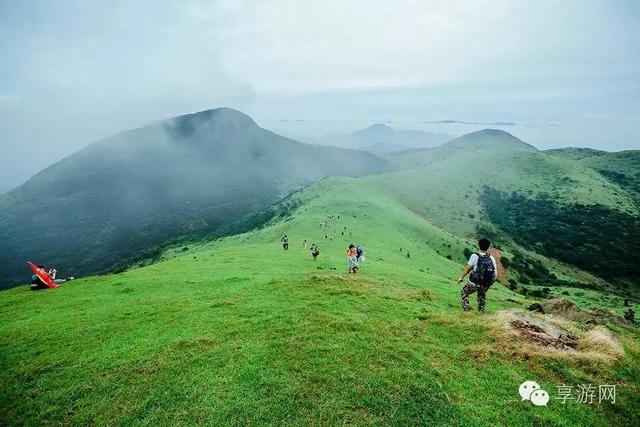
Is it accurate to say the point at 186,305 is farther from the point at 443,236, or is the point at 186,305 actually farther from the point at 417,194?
the point at 417,194

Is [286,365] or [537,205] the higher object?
[286,365]

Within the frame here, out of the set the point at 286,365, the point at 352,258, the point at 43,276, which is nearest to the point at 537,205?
the point at 352,258

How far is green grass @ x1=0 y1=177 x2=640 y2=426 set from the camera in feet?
37.2

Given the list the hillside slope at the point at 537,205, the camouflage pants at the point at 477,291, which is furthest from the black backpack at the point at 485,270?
the hillside slope at the point at 537,205

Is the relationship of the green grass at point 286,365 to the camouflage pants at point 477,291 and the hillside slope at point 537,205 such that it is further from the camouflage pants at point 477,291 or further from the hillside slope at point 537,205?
the hillside slope at point 537,205

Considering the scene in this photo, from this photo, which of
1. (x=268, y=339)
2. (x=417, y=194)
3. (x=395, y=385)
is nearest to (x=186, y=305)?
(x=268, y=339)

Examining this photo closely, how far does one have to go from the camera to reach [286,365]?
13320 mm

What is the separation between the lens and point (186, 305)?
21.0 meters

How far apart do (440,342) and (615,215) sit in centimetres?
16218

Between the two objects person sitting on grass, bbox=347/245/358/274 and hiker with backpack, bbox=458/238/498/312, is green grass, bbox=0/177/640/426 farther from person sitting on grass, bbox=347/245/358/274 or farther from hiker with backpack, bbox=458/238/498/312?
person sitting on grass, bbox=347/245/358/274

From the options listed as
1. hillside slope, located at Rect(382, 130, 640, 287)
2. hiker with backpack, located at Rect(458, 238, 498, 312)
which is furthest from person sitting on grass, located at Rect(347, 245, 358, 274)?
hillside slope, located at Rect(382, 130, 640, 287)

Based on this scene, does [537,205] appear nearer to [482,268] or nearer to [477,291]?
[477,291]

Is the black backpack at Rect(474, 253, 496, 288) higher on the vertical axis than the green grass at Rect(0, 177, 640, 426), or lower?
higher

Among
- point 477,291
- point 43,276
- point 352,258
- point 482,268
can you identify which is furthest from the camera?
point 352,258
